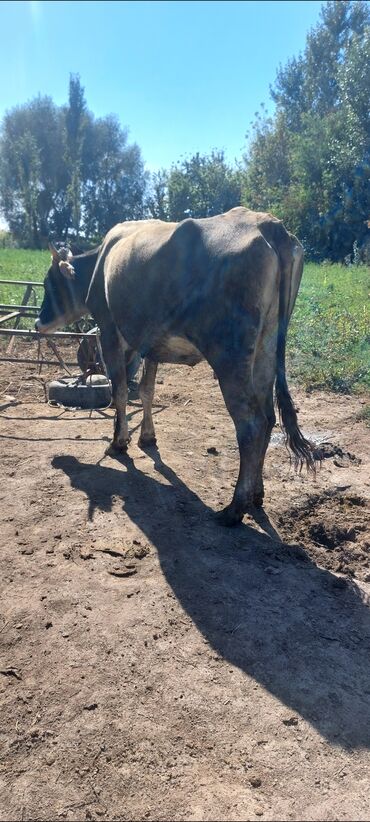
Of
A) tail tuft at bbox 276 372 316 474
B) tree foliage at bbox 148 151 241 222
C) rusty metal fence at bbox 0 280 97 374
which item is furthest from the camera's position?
tree foliage at bbox 148 151 241 222

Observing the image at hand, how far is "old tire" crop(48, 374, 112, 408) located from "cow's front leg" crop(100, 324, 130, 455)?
126 centimetres

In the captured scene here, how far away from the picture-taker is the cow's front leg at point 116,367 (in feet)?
18.7

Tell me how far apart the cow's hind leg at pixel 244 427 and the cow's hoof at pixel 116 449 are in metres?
1.62

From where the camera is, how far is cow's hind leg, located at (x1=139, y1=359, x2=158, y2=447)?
19.4 ft

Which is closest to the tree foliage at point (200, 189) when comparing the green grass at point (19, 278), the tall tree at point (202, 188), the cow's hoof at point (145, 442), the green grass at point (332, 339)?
the tall tree at point (202, 188)

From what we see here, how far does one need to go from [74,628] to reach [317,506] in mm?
2305

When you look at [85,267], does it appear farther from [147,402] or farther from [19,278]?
[19,278]

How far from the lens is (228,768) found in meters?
2.34

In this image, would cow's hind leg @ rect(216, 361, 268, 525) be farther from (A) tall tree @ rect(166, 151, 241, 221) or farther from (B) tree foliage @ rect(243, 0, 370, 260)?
(A) tall tree @ rect(166, 151, 241, 221)

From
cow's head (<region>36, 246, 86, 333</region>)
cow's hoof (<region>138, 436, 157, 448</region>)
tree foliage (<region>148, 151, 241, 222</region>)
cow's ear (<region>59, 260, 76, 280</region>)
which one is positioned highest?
tree foliage (<region>148, 151, 241, 222</region>)

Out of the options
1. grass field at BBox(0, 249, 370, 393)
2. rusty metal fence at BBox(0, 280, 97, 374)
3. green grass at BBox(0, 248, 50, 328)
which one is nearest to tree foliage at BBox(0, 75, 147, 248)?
green grass at BBox(0, 248, 50, 328)

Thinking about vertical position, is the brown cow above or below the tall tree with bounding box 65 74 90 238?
below

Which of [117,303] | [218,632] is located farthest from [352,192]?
[218,632]

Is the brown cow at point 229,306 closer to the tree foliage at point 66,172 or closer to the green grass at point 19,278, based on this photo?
the green grass at point 19,278
